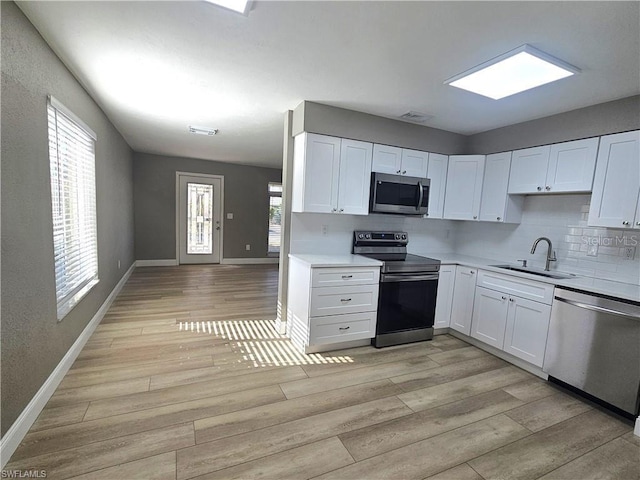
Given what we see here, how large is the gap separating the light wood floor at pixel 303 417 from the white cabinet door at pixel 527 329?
199 mm

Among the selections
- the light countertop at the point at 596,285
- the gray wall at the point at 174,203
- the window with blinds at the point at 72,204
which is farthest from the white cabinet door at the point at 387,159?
the gray wall at the point at 174,203

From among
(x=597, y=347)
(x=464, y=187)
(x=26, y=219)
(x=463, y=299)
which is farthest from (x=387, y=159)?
(x=26, y=219)

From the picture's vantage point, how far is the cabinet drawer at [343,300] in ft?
9.20

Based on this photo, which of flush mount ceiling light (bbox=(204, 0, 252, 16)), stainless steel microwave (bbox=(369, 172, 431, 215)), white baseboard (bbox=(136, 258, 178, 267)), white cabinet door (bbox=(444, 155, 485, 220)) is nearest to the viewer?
flush mount ceiling light (bbox=(204, 0, 252, 16))

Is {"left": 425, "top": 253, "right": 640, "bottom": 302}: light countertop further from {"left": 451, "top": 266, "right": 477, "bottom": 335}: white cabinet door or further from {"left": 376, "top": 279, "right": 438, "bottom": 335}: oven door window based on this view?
{"left": 376, "top": 279, "right": 438, "bottom": 335}: oven door window

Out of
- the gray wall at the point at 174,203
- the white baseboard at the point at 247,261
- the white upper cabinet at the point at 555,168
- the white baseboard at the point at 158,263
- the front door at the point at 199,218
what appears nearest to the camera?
the white upper cabinet at the point at 555,168

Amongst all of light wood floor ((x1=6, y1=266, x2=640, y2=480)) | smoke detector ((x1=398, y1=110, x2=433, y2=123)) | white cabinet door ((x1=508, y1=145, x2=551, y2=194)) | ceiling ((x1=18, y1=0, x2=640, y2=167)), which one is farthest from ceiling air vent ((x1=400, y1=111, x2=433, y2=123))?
light wood floor ((x1=6, y1=266, x2=640, y2=480))

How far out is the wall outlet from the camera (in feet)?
8.30

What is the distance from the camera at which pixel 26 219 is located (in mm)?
1733

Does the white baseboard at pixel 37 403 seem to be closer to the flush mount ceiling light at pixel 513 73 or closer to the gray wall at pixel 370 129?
the gray wall at pixel 370 129

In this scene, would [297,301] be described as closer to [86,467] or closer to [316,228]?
[316,228]

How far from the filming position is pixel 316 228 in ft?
11.0

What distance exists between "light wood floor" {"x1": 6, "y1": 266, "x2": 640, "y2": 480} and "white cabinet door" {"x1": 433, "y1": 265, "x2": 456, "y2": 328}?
368 mm

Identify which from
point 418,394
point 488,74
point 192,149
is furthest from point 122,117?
point 418,394
